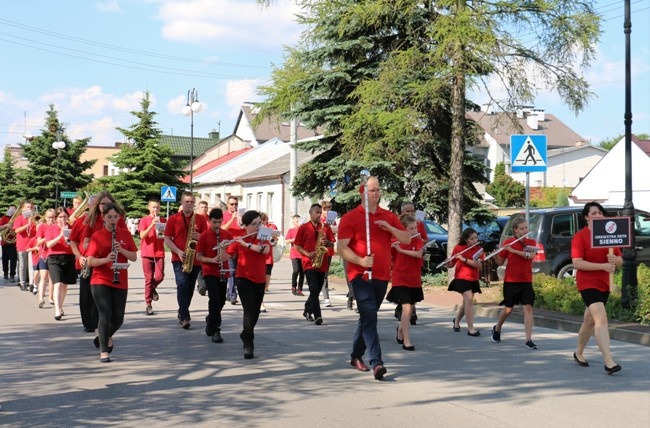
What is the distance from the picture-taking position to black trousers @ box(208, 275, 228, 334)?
11.5 m

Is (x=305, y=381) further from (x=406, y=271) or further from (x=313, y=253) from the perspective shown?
(x=313, y=253)

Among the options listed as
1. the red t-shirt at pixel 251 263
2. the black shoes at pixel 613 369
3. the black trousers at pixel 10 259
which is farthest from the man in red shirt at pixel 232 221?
the black trousers at pixel 10 259

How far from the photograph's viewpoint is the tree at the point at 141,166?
50219mm

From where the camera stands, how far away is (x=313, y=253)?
1385cm

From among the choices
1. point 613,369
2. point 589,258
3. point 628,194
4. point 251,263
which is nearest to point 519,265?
point 589,258

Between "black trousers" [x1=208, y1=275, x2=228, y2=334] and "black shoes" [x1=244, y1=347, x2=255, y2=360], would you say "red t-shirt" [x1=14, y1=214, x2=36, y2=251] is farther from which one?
"black shoes" [x1=244, y1=347, x2=255, y2=360]

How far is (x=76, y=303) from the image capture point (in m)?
16.9

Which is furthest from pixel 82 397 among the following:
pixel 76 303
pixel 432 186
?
pixel 432 186

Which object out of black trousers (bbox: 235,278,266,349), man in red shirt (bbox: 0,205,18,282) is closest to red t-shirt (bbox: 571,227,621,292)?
black trousers (bbox: 235,278,266,349)

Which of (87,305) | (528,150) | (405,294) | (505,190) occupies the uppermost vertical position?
(505,190)

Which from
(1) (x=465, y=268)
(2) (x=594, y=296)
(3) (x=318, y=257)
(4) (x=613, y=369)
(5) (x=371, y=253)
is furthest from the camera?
(3) (x=318, y=257)

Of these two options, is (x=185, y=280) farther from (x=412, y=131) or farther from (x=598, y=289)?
(x=412, y=131)

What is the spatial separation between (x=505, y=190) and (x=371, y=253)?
5327cm

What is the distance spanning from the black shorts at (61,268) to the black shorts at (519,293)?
683cm
